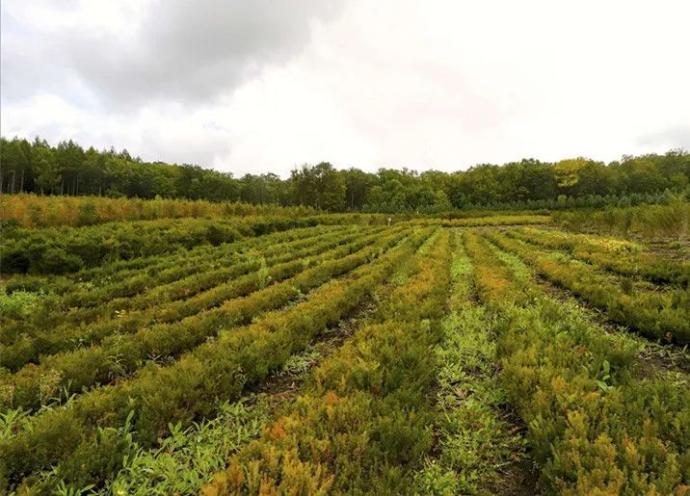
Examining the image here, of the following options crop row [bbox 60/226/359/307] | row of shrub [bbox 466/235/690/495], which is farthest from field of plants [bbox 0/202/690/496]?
crop row [bbox 60/226/359/307]

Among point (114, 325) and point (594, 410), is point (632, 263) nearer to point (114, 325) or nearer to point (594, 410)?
point (594, 410)

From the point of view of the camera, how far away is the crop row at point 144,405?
150 inches

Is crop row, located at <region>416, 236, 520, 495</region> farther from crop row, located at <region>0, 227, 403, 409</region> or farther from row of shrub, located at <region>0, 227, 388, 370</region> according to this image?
row of shrub, located at <region>0, 227, 388, 370</region>

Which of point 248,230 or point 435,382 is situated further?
point 248,230

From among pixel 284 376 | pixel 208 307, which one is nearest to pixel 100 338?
pixel 208 307

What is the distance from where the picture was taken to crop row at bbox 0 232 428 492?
12.5ft

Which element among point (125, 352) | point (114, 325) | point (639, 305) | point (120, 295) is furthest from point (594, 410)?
point (120, 295)

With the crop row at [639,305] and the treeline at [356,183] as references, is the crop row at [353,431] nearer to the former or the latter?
the crop row at [639,305]

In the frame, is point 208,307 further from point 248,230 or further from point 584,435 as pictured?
point 248,230

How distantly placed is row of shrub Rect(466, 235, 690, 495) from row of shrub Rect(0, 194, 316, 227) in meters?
21.7

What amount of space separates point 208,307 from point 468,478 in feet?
24.1

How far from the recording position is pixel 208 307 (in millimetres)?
9656

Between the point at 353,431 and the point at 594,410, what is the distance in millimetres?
2427

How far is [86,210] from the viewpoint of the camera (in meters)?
22.8
